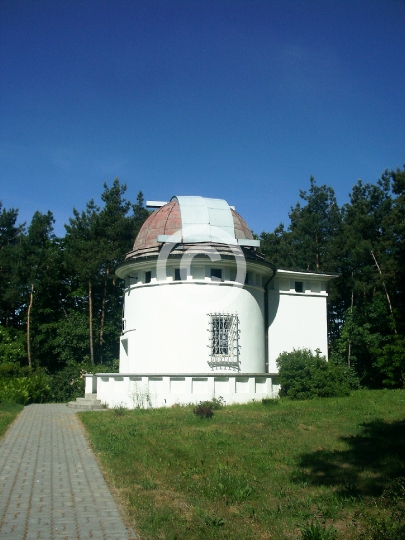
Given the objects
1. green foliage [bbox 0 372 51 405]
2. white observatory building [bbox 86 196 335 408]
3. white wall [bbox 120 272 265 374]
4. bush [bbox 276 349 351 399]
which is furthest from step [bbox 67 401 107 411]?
bush [bbox 276 349 351 399]

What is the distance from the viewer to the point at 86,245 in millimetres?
29469

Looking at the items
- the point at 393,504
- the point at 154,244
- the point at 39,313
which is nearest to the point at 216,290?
the point at 154,244

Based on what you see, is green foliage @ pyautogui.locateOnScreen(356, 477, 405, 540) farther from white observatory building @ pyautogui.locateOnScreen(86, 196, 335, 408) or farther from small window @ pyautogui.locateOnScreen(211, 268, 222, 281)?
small window @ pyautogui.locateOnScreen(211, 268, 222, 281)

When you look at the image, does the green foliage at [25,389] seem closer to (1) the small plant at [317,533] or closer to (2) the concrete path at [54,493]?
(2) the concrete path at [54,493]

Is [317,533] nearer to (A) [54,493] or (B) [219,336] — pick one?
(A) [54,493]

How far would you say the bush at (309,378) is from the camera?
706 inches

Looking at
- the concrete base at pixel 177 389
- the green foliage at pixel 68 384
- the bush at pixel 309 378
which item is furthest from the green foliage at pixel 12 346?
the bush at pixel 309 378

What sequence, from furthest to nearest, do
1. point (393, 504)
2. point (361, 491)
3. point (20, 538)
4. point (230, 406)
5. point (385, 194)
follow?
1. point (385, 194)
2. point (230, 406)
3. point (361, 491)
4. point (393, 504)
5. point (20, 538)

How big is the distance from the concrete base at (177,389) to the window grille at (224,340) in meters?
0.75

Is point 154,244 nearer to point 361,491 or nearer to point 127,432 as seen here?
point 127,432

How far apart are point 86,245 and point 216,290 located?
42.5 feet

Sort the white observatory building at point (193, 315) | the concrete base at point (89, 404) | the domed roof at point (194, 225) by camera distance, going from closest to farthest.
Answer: the white observatory building at point (193, 315) < the concrete base at point (89, 404) < the domed roof at point (194, 225)

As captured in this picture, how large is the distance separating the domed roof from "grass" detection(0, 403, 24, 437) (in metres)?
7.08

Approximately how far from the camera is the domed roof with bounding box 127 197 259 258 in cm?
1969
